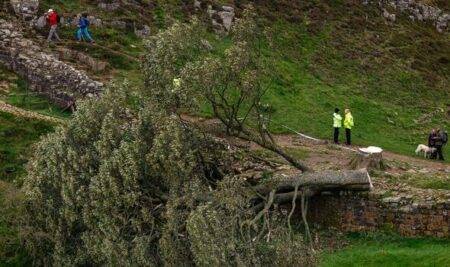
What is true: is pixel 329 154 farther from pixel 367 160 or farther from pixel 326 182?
pixel 326 182

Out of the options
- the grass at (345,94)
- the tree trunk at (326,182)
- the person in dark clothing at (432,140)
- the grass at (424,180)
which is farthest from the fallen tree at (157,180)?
the grass at (345,94)

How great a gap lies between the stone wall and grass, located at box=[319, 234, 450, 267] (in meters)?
0.39

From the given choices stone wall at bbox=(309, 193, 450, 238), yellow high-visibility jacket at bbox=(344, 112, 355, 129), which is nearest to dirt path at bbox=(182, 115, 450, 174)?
yellow high-visibility jacket at bbox=(344, 112, 355, 129)

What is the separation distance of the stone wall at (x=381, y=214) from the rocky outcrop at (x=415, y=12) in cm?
3522

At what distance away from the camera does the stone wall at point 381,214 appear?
25344 millimetres

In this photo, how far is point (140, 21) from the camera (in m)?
47.6

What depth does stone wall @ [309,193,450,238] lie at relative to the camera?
25.3 metres

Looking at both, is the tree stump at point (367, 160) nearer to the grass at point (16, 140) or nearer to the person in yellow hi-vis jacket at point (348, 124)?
the person in yellow hi-vis jacket at point (348, 124)

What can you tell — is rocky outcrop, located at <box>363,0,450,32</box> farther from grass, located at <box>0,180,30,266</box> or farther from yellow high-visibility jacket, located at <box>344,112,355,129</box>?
grass, located at <box>0,180,30,266</box>

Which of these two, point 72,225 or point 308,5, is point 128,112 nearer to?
point 72,225

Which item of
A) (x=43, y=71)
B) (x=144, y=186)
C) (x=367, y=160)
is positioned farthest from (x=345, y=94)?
(x=144, y=186)

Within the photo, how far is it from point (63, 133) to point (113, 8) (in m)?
24.2

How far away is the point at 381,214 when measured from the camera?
26328mm

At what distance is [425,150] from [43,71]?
845 inches
